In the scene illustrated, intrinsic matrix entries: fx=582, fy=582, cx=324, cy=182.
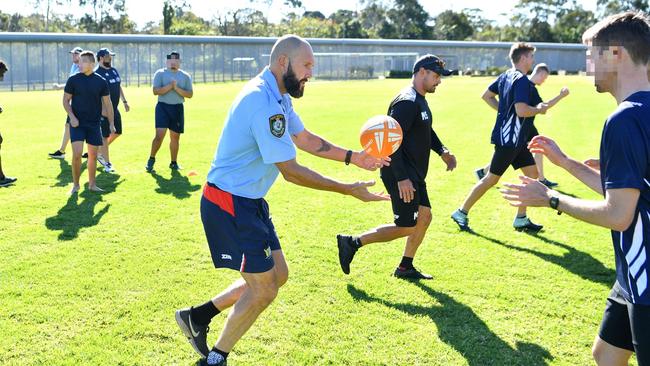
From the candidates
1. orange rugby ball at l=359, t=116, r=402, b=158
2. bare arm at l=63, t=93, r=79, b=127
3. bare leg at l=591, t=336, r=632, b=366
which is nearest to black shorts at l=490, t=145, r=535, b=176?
orange rugby ball at l=359, t=116, r=402, b=158

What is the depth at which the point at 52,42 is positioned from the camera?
42250 millimetres

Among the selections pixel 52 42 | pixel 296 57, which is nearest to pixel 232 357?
pixel 296 57

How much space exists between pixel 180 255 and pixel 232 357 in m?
2.57

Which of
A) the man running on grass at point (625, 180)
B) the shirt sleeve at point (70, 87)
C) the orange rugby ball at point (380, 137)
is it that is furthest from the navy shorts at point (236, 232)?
the shirt sleeve at point (70, 87)

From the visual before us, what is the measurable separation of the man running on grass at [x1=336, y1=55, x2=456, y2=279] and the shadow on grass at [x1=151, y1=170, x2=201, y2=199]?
459 centimetres

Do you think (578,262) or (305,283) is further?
(578,262)

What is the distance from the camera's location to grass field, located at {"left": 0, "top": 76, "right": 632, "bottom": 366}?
181 inches

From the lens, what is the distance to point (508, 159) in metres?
7.89

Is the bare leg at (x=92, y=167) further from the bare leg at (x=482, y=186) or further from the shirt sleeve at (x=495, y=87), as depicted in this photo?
the shirt sleeve at (x=495, y=87)

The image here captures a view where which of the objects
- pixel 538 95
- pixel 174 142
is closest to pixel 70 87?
pixel 174 142

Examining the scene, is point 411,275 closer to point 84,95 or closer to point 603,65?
point 603,65

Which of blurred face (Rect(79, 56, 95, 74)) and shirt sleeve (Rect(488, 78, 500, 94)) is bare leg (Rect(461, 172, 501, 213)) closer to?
shirt sleeve (Rect(488, 78, 500, 94))

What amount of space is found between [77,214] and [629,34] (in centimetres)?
777

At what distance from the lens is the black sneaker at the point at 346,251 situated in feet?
20.1
